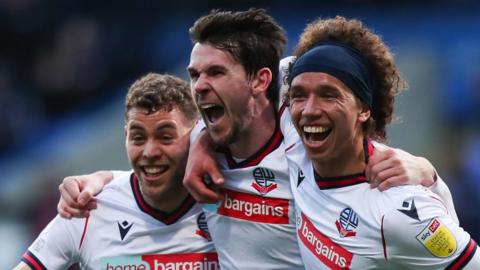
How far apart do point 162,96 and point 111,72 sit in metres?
8.55

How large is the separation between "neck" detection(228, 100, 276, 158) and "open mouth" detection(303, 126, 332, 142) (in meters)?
0.52

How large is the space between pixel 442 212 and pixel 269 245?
1035 millimetres

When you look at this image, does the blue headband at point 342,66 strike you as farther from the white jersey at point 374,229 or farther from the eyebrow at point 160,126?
the eyebrow at point 160,126

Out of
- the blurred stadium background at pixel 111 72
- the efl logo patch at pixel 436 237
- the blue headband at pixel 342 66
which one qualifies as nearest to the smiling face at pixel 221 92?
the blue headband at pixel 342 66

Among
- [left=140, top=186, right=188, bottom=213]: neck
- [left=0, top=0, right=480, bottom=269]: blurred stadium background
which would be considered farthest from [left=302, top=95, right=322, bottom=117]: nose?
[left=0, top=0, right=480, bottom=269]: blurred stadium background

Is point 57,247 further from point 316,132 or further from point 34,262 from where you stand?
point 316,132

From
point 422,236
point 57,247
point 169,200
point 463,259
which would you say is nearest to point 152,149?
point 169,200

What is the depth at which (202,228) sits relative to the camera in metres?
5.70

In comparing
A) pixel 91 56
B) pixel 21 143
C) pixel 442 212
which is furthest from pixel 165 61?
pixel 442 212

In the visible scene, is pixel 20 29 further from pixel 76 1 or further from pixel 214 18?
pixel 214 18

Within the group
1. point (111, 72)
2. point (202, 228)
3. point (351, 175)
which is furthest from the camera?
point (111, 72)

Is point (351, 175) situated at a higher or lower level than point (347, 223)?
higher

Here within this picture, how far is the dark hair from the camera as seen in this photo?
212 inches

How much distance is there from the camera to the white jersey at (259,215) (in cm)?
527
